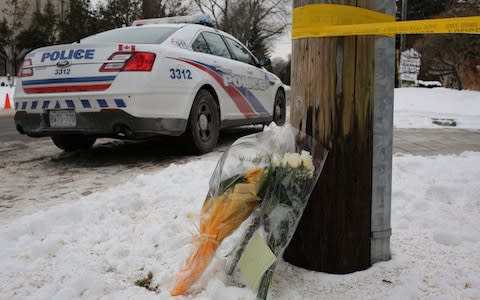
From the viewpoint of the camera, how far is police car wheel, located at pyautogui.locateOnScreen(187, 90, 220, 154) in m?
5.13

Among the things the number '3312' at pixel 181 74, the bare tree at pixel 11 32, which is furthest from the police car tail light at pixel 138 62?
the bare tree at pixel 11 32

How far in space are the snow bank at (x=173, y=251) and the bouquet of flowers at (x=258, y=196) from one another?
0.12 metres

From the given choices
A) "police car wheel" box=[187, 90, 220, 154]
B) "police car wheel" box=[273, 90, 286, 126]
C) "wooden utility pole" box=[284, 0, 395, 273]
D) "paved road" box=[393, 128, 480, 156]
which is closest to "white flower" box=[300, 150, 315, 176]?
"wooden utility pole" box=[284, 0, 395, 273]

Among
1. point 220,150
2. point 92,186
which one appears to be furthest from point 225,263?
point 220,150

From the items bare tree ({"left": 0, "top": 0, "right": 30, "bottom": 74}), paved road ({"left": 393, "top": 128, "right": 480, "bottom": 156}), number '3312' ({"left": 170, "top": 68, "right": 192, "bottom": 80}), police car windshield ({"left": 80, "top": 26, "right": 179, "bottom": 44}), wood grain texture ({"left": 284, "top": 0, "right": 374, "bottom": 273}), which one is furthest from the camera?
bare tree ({"left": 0, "top": 0, "right": 30, "bottom": 74})

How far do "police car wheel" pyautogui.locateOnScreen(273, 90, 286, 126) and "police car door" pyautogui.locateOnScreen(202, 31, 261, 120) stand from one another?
1141 millimetres

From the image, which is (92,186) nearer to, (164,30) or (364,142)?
(164,30)

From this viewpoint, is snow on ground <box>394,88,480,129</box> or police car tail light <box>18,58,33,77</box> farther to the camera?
snow on ground <box>394,88,480,129</box>

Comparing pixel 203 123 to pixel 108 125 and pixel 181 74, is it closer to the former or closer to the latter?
pixel 181 74

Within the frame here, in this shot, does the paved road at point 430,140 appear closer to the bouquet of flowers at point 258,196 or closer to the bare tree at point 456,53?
the bouquet of flowers at point 258,196

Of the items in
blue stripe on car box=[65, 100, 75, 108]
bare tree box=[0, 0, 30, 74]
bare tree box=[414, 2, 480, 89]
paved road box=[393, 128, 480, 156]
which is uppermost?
bare tree box=[0, 0, 30, 74]

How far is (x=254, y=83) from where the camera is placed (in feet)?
21.6

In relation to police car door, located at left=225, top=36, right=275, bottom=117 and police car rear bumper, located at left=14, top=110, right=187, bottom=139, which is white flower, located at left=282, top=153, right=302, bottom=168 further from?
police car door, located at left=225, top=36, right=275, bottom=117

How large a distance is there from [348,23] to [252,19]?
52886mm
